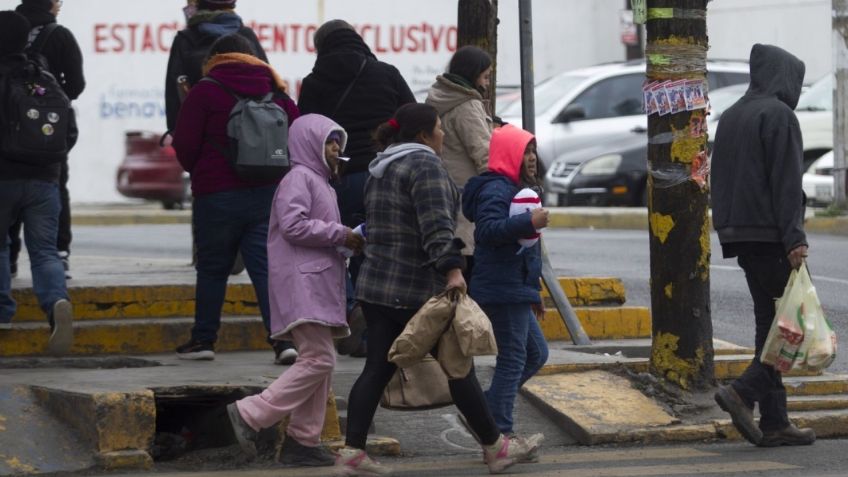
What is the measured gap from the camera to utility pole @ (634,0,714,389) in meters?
8.16

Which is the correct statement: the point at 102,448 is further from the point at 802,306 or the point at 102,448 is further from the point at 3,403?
the point at 802,306

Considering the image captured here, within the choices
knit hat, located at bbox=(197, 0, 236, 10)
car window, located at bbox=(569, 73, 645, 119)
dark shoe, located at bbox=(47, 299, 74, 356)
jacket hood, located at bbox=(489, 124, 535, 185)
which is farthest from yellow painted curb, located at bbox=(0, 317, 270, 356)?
car window, located at bbox=(569, 73, 645, 119)

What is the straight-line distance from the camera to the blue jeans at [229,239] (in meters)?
8.16

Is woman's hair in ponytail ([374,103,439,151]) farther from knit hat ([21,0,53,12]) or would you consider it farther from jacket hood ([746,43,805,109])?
knit hat ([21,0,53,12])

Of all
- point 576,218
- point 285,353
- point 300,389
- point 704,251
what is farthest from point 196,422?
point 576,218

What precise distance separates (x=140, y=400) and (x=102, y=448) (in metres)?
0.25

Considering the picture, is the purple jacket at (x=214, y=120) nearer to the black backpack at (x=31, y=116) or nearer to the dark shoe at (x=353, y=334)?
the black backpack at (x=31, y=116)

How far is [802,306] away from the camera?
23.7ft

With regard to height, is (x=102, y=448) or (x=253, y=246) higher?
(x=253, y=246)

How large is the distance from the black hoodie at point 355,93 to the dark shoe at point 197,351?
3.62 ft

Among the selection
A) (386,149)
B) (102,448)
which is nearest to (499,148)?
(386,149)

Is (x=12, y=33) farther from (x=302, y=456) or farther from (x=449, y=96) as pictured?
(x=302, y=456)

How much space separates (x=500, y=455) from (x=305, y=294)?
1.00 m

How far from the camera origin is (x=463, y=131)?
8.30 metres
